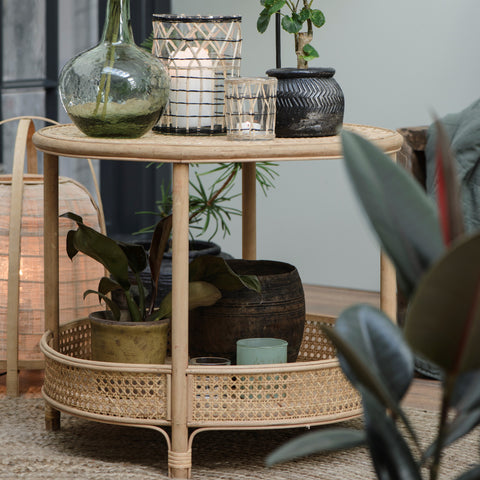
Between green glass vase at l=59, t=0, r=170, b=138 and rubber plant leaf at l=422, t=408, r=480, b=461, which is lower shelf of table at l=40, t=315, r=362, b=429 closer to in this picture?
green glass vase at l=59, t=0, r=170, b=138

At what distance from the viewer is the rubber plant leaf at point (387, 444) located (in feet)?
1.76

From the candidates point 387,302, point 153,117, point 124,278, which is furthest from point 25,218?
point 387,302

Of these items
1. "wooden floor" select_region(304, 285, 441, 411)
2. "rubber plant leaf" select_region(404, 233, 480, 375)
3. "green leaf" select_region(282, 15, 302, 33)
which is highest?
"green leaf" select_region(282, 15, 302, 33)

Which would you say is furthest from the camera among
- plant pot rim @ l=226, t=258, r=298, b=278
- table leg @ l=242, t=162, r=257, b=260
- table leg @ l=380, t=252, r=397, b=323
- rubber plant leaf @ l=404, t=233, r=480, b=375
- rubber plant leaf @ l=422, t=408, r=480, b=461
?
table leg @ l=242, t=162, r=257, b=260

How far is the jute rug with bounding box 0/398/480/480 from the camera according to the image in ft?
4.72

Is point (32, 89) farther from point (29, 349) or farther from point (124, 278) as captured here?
point (124, 278)

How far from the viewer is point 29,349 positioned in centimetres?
192

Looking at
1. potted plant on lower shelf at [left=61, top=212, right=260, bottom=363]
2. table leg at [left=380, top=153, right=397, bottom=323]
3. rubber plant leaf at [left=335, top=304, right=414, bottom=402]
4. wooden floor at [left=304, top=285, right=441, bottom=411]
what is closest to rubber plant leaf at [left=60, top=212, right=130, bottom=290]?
potted plant on lower shelf at [left=61, top=212, right=260, bottom=363]

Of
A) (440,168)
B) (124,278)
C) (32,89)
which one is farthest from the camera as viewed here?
(32,89)

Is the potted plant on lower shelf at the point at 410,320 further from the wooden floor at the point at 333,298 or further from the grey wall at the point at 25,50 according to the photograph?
the grey wall at the point at 25,50

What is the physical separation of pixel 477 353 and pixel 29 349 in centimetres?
159

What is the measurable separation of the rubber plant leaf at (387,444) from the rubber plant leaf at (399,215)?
0.08 meters

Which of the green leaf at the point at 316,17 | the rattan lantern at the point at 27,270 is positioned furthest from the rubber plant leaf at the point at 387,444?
the rattan lantern at the point at 27,270

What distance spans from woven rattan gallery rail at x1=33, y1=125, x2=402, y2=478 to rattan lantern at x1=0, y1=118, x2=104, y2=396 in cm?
36
